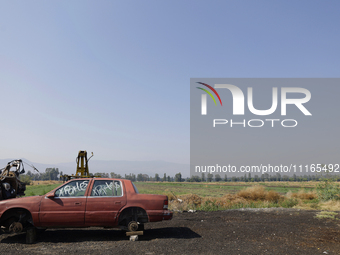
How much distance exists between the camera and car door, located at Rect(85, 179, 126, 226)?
346 inches

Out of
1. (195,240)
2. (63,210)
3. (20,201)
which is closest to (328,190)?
(195,240)

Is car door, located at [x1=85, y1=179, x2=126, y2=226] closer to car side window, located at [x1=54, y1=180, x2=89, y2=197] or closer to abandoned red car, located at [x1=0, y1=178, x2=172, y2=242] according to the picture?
abandoned red car, located at [x1=0, y1=178, x2=172, y2=242]

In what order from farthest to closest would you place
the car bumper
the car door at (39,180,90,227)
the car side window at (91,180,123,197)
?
the car side window at (91,180,123,197), the car bumper, the car door at (39,180,90,227)

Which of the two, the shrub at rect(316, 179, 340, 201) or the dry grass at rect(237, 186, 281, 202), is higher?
the shrub at rect(316, 179, 340, 201)

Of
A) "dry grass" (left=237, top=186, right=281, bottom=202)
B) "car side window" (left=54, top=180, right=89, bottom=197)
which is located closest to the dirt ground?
"car side window" (left=54, top=180, right=89, bottom=197)

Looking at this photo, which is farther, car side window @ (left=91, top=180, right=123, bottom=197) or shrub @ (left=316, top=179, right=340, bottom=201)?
shrub @ (left=316, top=179, right=340, bottom=201)

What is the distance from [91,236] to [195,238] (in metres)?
3.59

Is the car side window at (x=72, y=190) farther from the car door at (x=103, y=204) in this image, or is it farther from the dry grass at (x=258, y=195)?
the dry grass at (x=258, y=195)

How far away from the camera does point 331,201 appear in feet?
72.0

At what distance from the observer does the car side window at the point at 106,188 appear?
29.8ft

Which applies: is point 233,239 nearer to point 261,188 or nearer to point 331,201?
point 331,201

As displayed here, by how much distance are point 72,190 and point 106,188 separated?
3.67 feet

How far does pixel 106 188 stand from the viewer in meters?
9.17

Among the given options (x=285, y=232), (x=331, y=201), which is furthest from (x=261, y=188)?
(x=285, y=232)
